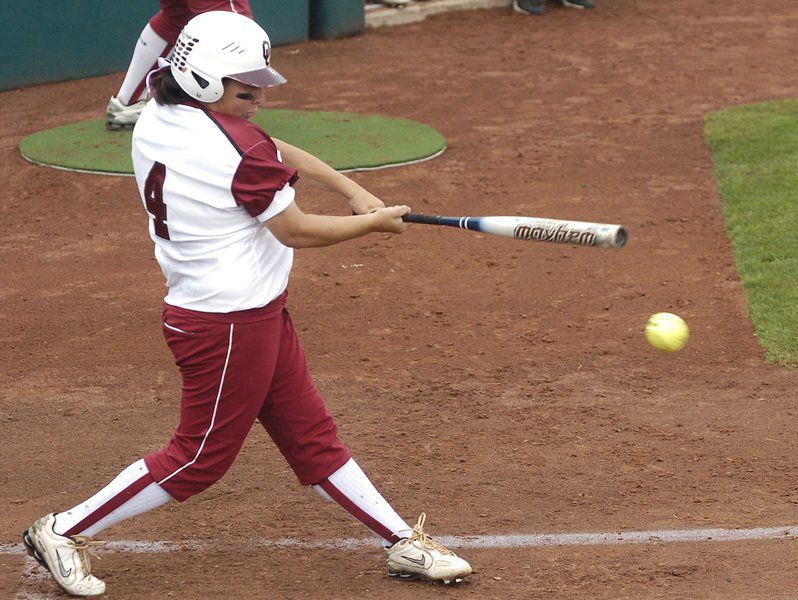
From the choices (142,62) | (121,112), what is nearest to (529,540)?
(142,62)

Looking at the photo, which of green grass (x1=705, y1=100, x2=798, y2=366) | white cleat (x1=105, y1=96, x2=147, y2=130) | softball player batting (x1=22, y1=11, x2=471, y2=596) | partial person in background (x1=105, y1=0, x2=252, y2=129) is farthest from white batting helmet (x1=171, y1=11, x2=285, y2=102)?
white cleat (x1=105, y1=96, x2=147, y2=130)

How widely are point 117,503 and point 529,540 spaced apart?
1.52 m

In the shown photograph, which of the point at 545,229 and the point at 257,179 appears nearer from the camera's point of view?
the point at 257,179

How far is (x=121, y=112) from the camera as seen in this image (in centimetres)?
948

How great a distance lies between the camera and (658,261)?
7.32 metres

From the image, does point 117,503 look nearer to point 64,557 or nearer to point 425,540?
point 64,557

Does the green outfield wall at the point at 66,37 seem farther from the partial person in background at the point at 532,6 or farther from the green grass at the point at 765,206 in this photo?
the green grass at the point at 765,206

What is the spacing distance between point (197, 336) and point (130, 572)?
99 cm

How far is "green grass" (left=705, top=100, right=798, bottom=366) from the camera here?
6480mm

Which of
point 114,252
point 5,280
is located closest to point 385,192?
A: point 114,252

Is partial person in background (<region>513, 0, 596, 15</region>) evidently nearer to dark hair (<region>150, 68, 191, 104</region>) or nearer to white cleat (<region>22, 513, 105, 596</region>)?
dark hair (<region>150, 68, 191, 104</region>)

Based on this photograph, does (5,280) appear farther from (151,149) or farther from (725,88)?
(725,88)

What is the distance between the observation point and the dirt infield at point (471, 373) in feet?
14.3

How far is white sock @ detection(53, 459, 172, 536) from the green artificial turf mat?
4.96m
